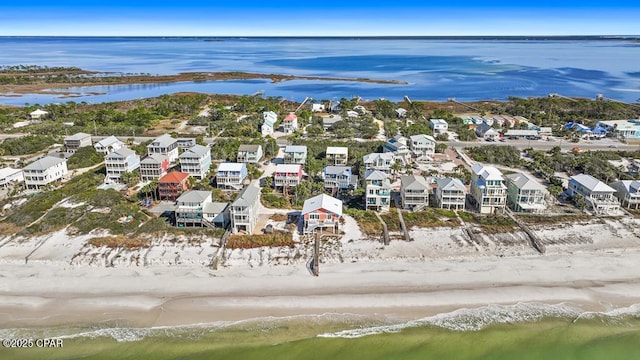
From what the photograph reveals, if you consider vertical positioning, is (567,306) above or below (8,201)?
below

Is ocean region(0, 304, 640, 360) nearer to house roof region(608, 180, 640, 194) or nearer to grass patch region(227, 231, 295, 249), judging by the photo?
grass patch region(227, 231, 295, 249)

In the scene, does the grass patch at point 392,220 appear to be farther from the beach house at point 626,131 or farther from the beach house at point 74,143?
the beach house at point 626,131

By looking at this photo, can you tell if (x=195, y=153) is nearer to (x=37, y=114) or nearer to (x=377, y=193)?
(x=377, y=193)

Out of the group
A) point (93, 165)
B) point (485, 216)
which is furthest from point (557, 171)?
point (93, 165)

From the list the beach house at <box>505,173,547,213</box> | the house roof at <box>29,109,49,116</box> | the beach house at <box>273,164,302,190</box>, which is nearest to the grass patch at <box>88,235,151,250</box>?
the beach house at <box>273,164,302,190</box>

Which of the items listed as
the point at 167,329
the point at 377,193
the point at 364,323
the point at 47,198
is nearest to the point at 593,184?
the point at 377,193

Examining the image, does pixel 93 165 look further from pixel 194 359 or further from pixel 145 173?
pixel 194 359

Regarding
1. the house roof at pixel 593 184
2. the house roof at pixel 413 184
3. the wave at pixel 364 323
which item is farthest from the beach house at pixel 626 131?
the wave at pixel 364 323
